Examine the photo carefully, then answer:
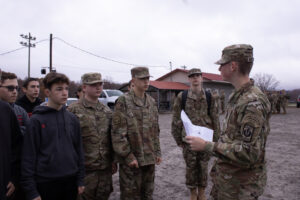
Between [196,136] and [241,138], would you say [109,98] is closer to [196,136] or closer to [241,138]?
[196,136]


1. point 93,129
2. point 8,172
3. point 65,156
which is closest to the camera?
point 8,172

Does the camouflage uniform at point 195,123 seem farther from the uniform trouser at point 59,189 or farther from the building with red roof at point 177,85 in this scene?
the building with red roof at point 177,85

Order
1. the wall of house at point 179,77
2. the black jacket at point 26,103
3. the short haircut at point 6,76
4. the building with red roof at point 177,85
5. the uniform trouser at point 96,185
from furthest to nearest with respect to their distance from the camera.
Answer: the wall of house at point 179,77 < the building with red roof at point 177,85 < the black jacket at point 26,103 < the uniform trouser at point 96,185 < the short haircut at point 6,76

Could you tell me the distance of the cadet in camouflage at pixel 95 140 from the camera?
256 centimetres

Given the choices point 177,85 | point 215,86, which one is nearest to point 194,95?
point 177,85

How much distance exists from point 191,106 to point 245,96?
1924 mm

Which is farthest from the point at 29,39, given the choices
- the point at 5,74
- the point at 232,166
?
the point at 232,166

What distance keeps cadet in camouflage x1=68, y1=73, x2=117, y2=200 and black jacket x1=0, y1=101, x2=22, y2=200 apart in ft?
2.22

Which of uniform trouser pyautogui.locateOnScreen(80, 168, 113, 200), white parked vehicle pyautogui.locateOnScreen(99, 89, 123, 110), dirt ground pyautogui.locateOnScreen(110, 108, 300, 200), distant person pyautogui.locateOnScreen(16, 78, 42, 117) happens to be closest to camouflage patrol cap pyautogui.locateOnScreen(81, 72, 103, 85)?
uniform trouser pyautogui.locateOnScreen(80, 168, 113, 200)

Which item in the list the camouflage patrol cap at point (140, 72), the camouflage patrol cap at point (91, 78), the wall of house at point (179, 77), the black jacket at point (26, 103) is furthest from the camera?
the wall of house at point (179, 77)

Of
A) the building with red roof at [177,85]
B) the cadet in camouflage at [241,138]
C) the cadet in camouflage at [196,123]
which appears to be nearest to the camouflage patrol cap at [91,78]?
the cadet in camouflage at [241,138]

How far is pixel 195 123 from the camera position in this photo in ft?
12.0

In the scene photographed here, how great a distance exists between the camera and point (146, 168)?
9.37 ft

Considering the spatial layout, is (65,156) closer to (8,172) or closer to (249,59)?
(8,172)
